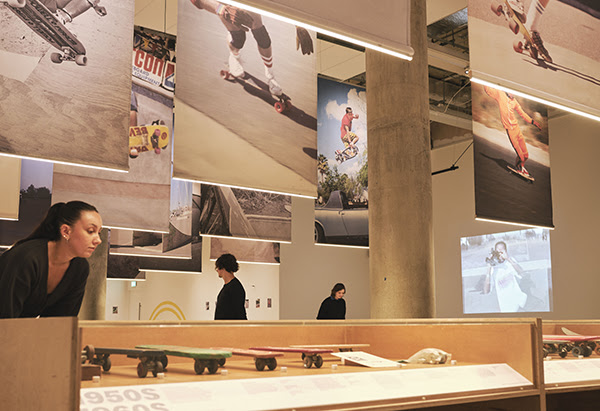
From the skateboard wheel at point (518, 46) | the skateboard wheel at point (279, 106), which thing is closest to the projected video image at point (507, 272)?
the skateboard wheel at point (518, 46)

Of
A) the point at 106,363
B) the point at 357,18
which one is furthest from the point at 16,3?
the point at 106,363

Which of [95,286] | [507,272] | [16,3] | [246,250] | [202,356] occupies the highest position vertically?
[16,3]

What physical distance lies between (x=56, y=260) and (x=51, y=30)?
2132 millimetres

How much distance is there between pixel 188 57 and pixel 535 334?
8.79ft

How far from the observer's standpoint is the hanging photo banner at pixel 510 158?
5777mm

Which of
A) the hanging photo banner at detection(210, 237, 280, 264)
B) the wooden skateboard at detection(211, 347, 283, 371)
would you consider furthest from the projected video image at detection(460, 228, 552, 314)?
the wooden skateboard at detection(211, 347, 283, 371)

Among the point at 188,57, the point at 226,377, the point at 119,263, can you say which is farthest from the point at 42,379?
the point at 119,263

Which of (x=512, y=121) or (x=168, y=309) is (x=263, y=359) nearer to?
(x=512, y=121)

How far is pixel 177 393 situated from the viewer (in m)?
1.48

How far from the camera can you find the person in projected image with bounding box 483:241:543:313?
12688mm

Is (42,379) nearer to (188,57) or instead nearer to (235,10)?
(188,57)

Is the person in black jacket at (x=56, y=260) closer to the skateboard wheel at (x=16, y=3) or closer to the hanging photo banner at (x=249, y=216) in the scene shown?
the skateboard wheel at (x=16, y=3)

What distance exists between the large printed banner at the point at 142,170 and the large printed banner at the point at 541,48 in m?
3.01

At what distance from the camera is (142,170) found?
5.97m
